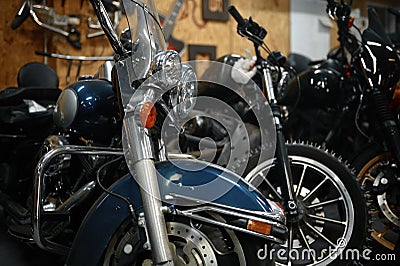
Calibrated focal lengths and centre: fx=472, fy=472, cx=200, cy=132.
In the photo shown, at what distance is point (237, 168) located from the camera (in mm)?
1984

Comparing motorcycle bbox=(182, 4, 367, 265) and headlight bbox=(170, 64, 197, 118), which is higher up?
headlight bbox=(170, 64, 197, 118)

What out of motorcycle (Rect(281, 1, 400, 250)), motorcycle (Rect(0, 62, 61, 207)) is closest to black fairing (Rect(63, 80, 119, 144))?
motorcycle (Rect(0, 62, 61, 207))

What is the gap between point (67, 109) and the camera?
Result: 5.60 feet

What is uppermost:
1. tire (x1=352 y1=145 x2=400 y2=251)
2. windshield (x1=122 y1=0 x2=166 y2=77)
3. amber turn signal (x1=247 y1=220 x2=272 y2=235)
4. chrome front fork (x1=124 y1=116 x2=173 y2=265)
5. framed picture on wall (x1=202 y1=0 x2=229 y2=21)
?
framed picture on wall (x1=202 y1=0 x2=229 y2=21)

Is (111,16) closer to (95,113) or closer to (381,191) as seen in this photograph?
(95,113)

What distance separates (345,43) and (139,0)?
4.66 ft

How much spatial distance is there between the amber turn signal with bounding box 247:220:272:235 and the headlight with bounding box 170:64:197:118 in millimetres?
380

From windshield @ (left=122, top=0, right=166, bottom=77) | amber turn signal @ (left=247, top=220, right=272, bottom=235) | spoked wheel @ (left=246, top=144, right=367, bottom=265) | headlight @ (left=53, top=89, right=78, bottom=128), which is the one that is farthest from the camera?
spoked wheel @ (left=246, top=144, right=367, bottom=265)

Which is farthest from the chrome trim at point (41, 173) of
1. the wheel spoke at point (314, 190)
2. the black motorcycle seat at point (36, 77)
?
the black motorcycle seat at point (36, 77)

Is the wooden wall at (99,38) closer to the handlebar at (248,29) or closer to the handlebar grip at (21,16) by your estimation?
the handlebar grip at (21,16)

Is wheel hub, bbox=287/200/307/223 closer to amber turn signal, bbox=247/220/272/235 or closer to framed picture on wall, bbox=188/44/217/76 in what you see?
amber turn signal, bbox=247/220/272/235

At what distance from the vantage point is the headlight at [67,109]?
1696 mm

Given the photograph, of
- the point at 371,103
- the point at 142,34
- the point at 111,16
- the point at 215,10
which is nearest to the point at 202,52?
the point at 215,10

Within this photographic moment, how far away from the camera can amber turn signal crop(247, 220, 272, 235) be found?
4.10ft
